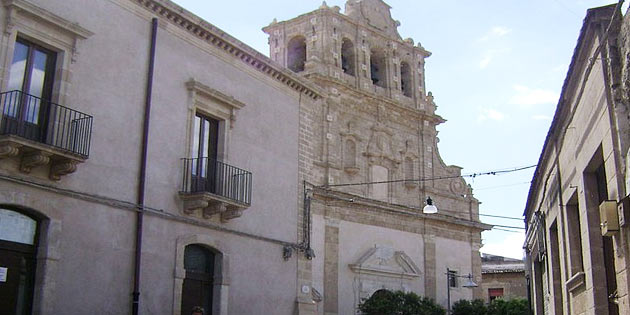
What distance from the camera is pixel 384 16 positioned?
35719 mm

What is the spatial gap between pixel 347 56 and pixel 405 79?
3701 millimetres

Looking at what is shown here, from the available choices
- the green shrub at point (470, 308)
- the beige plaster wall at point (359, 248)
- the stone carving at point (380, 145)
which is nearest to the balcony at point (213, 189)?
the beige plaster wall at point (359, 248)

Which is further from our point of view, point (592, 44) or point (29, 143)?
point (29, 143)

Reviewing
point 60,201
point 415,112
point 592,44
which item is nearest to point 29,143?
point 60,201

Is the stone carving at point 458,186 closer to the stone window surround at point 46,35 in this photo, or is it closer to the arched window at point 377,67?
the arched window at point 377,67

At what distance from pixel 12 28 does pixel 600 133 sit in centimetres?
907

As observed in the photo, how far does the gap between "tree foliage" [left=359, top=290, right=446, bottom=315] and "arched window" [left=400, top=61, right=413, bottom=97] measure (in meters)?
10.7

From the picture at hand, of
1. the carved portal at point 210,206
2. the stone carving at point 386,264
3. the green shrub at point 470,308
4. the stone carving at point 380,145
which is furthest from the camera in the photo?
the stone carving at point 380,145

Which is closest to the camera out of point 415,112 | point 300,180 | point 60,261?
point 60,261

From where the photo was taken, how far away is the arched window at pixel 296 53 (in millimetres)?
33500

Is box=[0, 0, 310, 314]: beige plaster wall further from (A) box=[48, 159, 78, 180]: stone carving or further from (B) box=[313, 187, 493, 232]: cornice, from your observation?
(B) box=[313, 187, 493, 232]: cornice

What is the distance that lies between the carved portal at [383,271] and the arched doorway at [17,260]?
61.8 feet

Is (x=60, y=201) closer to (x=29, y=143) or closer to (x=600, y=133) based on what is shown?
(x=29, y=143)

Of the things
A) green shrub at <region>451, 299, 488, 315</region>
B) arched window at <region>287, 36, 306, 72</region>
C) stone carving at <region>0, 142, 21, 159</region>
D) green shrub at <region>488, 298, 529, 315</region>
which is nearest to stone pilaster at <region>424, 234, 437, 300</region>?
green shrub at <region>451, 299, 488, 315</region>
